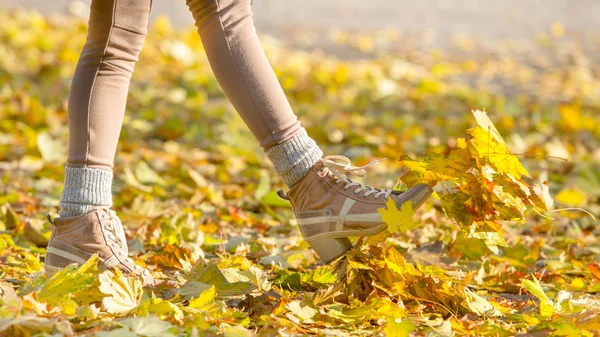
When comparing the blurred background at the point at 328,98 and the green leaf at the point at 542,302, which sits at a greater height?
the blurred background at the point at 328,98

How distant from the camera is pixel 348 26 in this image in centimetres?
919

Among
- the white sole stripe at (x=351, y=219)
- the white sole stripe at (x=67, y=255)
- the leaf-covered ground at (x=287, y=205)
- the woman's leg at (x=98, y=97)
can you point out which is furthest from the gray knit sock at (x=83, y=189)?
the white sole stripe at (x=351, y=219)

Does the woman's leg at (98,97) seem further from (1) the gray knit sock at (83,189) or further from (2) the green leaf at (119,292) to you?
(2) the green leaf at (119,292)

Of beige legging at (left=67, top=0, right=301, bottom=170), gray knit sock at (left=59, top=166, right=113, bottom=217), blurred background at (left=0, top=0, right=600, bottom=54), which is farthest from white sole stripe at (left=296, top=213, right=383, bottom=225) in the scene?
blurred background at (left=0, top=0, right=600, bottom=54)

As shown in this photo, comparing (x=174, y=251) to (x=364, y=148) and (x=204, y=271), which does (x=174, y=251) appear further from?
(x=364, y=148)

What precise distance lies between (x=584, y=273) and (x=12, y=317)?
1.75 meters

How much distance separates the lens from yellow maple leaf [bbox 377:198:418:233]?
1833mm

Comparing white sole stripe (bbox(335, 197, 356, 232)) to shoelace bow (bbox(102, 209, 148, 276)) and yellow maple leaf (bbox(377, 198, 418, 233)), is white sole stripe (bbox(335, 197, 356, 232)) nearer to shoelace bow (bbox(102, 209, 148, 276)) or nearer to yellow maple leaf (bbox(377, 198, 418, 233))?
yellow maple leaf (bbox(377, 198, 418, 233))

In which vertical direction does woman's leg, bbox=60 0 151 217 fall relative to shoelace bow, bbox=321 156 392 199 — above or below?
above

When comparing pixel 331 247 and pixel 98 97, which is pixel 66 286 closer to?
pixel 98 97

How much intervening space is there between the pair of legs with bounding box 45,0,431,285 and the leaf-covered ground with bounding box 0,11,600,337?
0.39ft

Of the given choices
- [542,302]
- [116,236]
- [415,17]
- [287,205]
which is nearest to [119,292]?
[116,236]

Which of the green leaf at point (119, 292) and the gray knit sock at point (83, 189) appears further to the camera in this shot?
the gray knit sock at point (83, 189)

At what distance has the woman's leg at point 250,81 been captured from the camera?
2.03 meters
